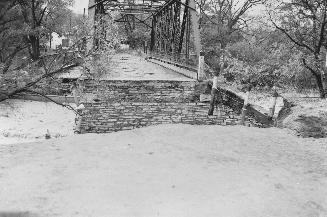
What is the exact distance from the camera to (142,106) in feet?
46.6

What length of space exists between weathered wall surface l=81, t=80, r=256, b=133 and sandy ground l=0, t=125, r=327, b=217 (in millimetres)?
4455

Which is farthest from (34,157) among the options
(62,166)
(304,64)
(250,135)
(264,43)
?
(264,43)

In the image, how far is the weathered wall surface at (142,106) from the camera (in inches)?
506

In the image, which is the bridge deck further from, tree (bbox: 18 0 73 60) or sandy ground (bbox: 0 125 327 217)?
tree (bbox: 18 0 73 60)

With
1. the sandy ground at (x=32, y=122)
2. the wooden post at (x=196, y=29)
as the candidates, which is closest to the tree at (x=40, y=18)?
the sandy ground at (x=32, y=122)

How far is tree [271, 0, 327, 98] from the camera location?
19.2 m

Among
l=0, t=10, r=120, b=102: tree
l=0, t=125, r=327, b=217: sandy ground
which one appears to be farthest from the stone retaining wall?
l=0, t=125, r=327, b=217: sandy ground

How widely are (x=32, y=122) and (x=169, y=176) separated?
14.7 meters

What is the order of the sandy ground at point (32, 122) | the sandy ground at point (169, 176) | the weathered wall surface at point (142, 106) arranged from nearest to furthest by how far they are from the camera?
the sandy ground at point (169, 176) → the weathered wall surface at point (142, 106) → the sandy ground at point (32, 122)

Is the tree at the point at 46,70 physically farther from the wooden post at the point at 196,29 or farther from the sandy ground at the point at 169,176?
the wooden post at the point at 196,29

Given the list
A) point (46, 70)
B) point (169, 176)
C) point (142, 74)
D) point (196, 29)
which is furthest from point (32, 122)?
point (169, 176)

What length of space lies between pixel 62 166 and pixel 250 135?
13.7 feet

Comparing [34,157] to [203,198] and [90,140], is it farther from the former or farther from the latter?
[203,198]

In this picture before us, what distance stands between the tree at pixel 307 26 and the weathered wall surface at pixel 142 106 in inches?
292
